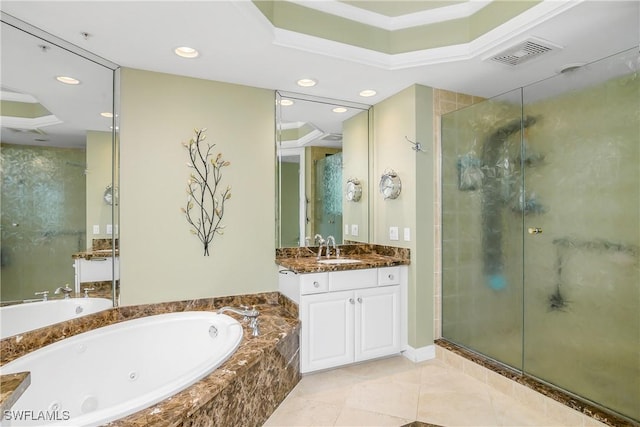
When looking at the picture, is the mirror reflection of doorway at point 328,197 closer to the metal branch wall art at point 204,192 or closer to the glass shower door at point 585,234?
the metal branch wall art at point 204,192

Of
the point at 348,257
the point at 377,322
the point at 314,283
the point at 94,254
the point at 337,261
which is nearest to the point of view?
the point at 94,254

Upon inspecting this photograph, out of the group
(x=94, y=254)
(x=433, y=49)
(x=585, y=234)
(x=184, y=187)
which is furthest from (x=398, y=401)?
(x=433, y=49)

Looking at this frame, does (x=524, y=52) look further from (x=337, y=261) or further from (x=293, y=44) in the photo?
(x=337, y=261)

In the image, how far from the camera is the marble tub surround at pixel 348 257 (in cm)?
268

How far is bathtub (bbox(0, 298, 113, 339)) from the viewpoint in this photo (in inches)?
76.9

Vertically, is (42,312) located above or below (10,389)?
below

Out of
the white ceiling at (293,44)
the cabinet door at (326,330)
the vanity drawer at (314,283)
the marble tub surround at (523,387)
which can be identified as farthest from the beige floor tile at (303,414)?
the white ceiling at (293,44)

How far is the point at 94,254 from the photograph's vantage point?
239 centimetres

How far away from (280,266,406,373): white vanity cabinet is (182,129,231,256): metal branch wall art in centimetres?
72

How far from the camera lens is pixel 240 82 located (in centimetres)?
278

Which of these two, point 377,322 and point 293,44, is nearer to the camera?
point 293,44

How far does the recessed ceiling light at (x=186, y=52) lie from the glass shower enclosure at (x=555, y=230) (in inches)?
80.6

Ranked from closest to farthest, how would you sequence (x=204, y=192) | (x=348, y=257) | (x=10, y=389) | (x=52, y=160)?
(x=10, y=389), (x=52, y=160), (x=204, y=192), (x=348, y=257)

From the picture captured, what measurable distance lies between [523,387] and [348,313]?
1234 millimetres
